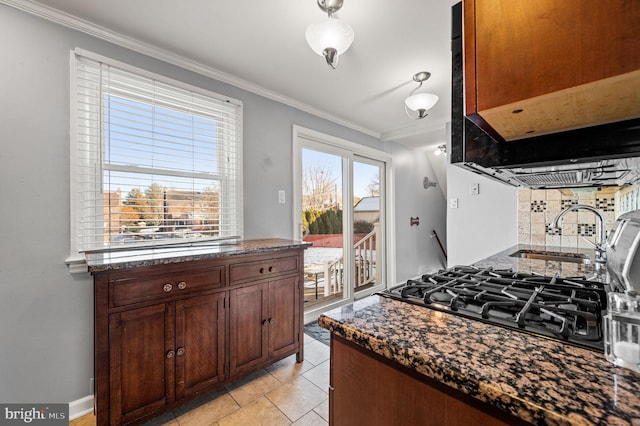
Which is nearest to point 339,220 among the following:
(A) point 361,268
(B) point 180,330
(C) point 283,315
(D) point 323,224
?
(D) point 323,224

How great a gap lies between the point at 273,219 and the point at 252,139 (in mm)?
744

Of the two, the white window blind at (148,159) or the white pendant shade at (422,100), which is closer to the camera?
the white window blind at (148,159)

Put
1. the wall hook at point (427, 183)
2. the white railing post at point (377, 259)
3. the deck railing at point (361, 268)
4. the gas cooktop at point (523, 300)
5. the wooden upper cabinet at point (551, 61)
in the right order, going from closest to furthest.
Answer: the wooden upper cabinet at point (551, 61)
the gas cooktop at point (523, 300)
the deck railing at point (361, 268)
the white railing post at point (377, 259)
the wall hook at point (427, 183)

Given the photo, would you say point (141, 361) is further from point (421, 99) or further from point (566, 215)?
point (566, 215)

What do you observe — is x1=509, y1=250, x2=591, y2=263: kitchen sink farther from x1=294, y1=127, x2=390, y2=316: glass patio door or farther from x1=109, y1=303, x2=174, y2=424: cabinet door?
x1=109, y1=303, x2=174, y2=424: cabinet door

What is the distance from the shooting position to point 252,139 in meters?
2.41

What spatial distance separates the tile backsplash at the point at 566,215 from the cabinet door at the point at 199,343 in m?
2.43

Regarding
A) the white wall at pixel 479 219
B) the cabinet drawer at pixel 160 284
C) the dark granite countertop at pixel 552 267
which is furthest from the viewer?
the white wall at pixel 479 219

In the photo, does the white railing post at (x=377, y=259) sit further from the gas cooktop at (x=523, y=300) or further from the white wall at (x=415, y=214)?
the gas cooktop at (x=523, y=300)

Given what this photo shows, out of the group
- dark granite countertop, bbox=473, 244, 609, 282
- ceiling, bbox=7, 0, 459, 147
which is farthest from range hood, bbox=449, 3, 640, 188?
ceiling, bbox=7, 0, 459, 147

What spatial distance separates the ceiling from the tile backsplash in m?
1.24

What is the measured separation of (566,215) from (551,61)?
222 cm

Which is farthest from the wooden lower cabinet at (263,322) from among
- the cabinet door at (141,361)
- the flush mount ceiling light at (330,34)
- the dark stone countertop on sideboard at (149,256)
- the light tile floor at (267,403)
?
the flush mount ceiling light at (330,34)

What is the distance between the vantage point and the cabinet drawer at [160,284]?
1.36 metres
